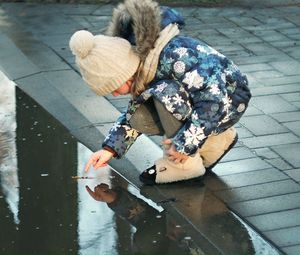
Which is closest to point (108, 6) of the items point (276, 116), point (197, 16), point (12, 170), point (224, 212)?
point (197, 16)

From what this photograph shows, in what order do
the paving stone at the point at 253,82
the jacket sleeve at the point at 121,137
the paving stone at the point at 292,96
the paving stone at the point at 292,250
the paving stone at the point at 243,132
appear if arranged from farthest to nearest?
the paving stone at the point at 253,82, the paving stone at the point at 292,96, the paving stone at the point at 243,132, the jacket sleeve at the point at 121,137, the paving stone at the point at 292,250

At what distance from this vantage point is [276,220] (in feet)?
13.8

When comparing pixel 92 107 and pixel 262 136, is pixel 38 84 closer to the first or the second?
pixel 92 107

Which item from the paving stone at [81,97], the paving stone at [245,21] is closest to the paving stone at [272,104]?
the paving stone at [81,97]

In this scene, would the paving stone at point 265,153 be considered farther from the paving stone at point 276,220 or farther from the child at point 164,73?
the paving stone at point 276,220

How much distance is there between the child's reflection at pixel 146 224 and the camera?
13.2ft

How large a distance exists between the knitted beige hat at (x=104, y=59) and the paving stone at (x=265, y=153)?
3.37 ft

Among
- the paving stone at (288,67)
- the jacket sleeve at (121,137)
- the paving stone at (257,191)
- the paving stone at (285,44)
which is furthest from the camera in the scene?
the paving stone at (285,44)

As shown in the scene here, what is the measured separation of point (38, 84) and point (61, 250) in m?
2.44

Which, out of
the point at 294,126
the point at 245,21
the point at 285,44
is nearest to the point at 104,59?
the point at 294,126

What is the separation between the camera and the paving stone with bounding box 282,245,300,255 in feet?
12.7

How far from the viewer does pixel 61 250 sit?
3979mm

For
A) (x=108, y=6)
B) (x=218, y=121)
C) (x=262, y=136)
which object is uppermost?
(x=218, y=121)

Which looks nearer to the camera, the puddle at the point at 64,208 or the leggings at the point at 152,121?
the puddle at the point at 64,208
